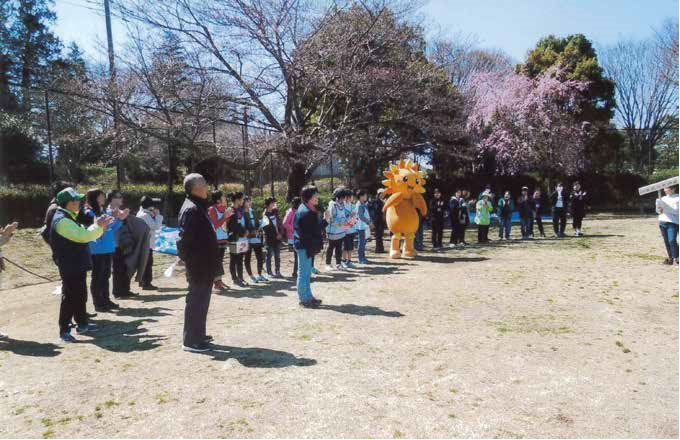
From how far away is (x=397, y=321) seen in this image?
583 cm

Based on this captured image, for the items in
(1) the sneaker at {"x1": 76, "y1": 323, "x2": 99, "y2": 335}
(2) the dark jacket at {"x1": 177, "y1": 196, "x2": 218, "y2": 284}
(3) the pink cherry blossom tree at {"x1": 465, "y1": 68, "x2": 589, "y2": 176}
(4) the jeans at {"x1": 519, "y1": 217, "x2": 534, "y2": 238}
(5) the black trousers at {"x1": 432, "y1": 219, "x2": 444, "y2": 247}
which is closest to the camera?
(2) the dark jacket at {"x1": 177, "y1": 196, "x2": 218, "y2": 284}

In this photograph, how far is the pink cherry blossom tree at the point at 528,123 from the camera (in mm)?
22812

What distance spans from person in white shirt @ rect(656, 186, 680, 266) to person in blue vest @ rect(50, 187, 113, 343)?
9287 millimetres

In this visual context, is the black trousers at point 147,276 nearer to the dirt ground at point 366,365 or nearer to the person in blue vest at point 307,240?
the dirt ground at point 366,365

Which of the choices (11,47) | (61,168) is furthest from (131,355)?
(11,47)

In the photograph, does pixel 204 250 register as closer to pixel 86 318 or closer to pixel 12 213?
pixel 86 318

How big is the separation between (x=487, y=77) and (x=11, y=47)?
22.6 meters

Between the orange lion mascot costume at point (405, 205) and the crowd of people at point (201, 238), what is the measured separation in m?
0.64

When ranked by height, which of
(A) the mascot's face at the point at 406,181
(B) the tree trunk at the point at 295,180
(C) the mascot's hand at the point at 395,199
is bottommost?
(C) the mascot's hand at the point at 395,199

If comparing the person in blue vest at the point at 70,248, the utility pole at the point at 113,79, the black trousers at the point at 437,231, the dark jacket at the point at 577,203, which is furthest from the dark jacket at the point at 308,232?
the dark jacket at the point at 577,203

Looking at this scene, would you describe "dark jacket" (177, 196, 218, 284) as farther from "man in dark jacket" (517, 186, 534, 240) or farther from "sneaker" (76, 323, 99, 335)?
"man in dark jacket" (517, 186, 534, 240)

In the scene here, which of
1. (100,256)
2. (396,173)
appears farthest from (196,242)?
(396,173)

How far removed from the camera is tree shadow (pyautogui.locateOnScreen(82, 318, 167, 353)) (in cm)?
501

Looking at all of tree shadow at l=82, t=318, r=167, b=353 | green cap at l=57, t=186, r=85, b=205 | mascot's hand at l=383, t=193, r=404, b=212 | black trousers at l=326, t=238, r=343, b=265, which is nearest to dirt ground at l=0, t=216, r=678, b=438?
tree shadow at l=82, t=318, r=167, b=353
